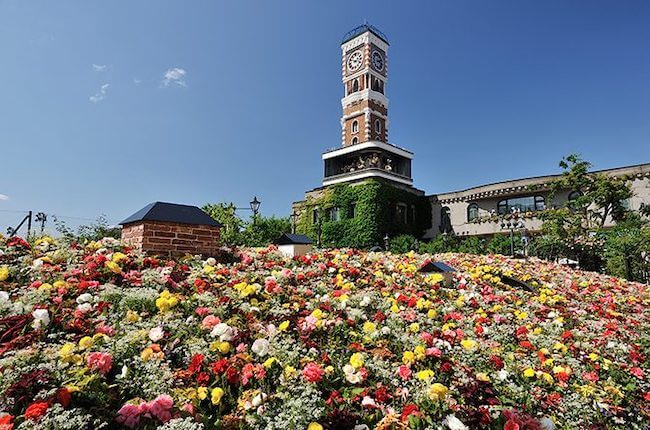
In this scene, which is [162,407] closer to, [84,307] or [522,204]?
[84,307]

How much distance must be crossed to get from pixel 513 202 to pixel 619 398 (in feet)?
84.6

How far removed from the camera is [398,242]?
2623cm

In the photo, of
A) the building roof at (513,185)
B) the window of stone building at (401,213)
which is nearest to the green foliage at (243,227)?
the window of stone building at (401,213)

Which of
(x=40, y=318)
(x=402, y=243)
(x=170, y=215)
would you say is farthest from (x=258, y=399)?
(x=402, y=243)

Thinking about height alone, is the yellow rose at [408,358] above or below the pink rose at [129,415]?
above

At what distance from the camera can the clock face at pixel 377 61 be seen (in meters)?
35.1

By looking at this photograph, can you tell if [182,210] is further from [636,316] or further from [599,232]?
Answer: [599,232]

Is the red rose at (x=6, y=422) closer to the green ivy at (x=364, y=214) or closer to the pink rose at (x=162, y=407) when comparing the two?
the pink rose at (x=162, y=407)

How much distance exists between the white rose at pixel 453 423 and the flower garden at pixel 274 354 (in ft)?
0.06

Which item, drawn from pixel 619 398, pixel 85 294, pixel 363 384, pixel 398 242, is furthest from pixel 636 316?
pixel 398 242

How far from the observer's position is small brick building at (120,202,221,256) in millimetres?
4859

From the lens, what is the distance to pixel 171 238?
16.5ft

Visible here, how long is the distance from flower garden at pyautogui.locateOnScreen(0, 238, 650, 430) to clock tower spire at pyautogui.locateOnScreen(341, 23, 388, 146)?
1158 inches

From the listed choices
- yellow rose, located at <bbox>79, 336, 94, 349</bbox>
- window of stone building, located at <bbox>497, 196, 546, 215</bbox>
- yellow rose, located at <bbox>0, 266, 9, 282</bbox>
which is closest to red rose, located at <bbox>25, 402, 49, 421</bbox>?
yellow rose, located at <bbox>79, 336, 94, 349</bbox>
